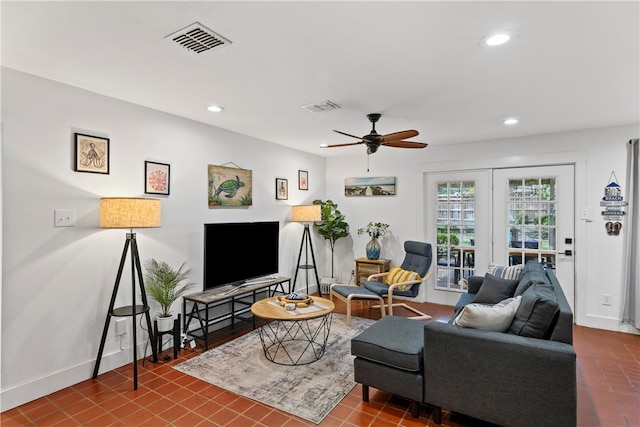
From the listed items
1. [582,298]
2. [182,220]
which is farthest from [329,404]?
[582,298]

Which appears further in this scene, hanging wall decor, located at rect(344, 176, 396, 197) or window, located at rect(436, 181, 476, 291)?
hanging wall decor, located at rect(344, 176, 396, 197)

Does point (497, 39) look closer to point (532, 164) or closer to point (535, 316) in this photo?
point (535, 316)

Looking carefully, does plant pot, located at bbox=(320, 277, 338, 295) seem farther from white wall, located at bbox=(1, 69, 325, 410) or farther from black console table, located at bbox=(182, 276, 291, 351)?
white wall, located at bbox=(1, 69, 325, 410)

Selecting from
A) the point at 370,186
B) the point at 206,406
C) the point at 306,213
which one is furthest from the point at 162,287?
the point at 370,186

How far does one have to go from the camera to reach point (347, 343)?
141 inches

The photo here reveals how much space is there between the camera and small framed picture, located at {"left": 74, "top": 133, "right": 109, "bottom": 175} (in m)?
2.78

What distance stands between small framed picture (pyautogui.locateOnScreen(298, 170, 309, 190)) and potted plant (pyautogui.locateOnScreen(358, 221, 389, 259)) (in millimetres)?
1184

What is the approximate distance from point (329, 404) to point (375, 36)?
2448mm

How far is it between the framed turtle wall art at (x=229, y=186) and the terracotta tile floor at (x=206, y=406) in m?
1.89

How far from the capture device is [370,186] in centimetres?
576

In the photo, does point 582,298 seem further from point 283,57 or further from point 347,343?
point 283,57

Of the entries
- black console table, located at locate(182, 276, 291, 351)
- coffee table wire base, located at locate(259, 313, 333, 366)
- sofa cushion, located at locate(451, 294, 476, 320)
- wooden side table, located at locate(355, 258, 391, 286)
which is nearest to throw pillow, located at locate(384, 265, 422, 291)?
wooden side table, located at locate(355, 258, 391, 286)

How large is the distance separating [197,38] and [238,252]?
2518 mm

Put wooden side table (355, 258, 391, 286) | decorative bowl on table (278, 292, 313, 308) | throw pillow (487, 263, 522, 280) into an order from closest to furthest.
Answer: decorative bowl on table (278, 292, 313, 308) → throw pillow (487, 263, 522, 280) → wooden side table (355, 258, 391, 286)
